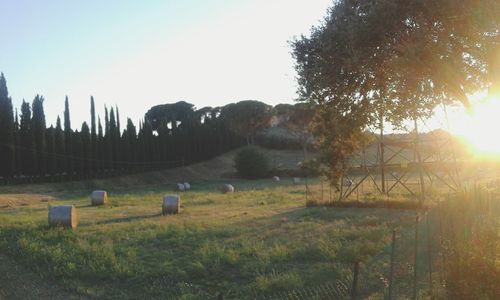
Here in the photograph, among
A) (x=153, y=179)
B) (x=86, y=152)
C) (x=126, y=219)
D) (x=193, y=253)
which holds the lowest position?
(x=193, y=253)

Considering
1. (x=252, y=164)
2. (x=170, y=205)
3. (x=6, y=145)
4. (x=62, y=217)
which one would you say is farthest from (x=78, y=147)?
(x=62, y=217)

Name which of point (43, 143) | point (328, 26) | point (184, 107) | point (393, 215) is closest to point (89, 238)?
point (328, 26)

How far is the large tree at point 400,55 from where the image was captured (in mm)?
14336

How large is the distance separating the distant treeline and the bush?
32.3 feet

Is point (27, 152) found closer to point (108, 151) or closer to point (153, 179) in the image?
point (108, 151)

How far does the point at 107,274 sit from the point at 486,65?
1131cm

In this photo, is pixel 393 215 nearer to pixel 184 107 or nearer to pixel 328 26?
pixel 328 26

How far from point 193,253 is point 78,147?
160 ft

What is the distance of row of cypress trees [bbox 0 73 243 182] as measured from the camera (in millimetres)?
51750

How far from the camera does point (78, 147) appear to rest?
195 feet

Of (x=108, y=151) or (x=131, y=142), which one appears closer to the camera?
(x=108, y=151)

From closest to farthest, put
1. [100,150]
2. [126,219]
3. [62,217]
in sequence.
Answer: [62,217], [126,219], [100,150]

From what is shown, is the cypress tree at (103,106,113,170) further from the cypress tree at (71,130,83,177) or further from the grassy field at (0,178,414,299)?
the grassy field at (0,178,414,299)

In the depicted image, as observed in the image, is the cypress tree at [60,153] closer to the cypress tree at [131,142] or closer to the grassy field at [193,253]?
the cypress tree at [131,142]
